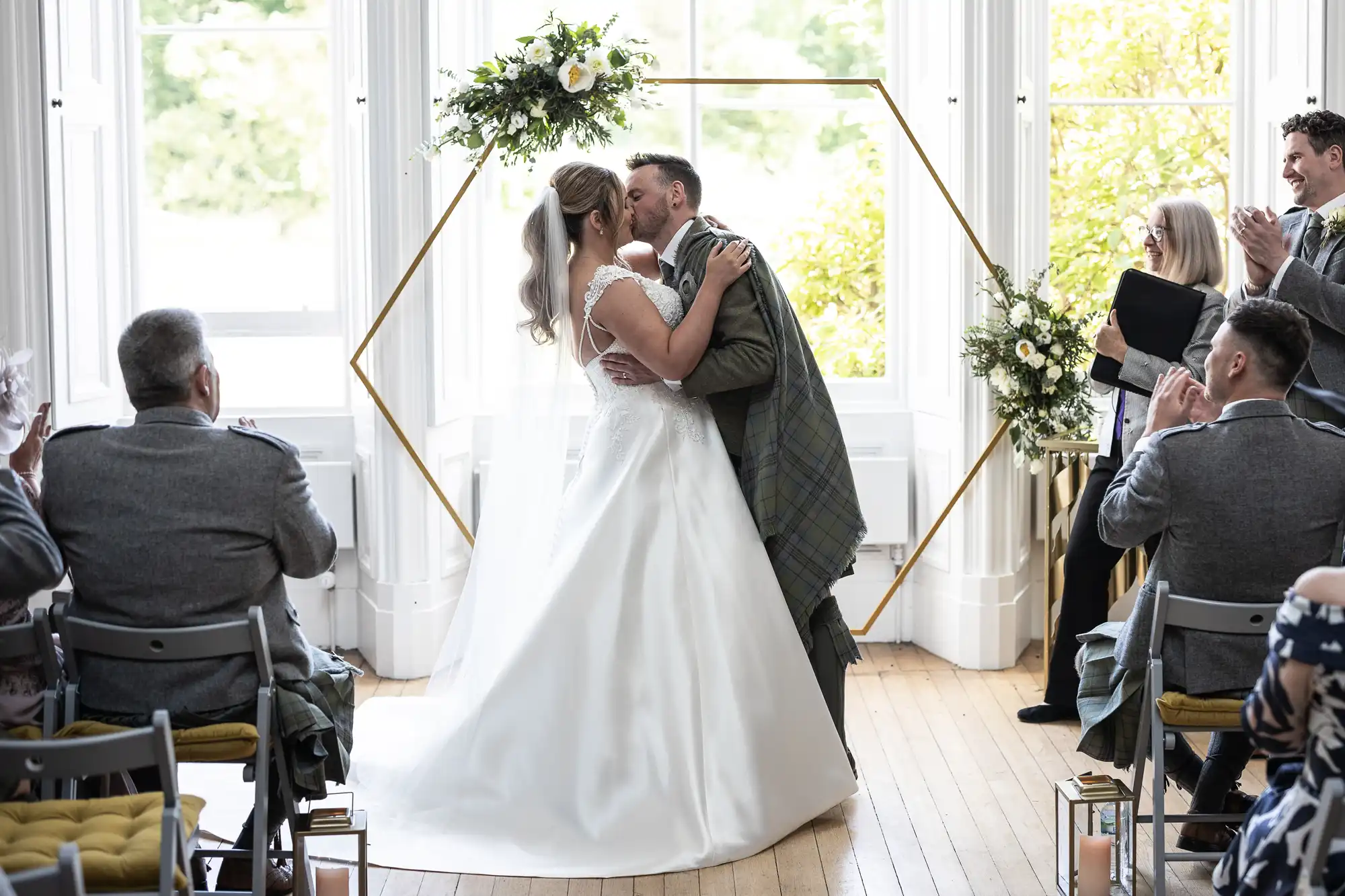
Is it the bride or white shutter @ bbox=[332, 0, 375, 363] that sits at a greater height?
white shutter @ bbox=[332, 0, 375, 363]

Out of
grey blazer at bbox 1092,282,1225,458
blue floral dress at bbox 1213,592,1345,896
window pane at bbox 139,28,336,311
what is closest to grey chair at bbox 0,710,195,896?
blue floral dress at bbox 1213,592,1345,896

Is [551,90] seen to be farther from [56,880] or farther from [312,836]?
[56,880]

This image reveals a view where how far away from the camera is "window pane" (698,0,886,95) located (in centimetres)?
556

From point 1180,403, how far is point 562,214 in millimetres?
1627

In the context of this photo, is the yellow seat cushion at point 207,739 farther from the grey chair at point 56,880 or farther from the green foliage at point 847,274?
the green foliage at point 847,274

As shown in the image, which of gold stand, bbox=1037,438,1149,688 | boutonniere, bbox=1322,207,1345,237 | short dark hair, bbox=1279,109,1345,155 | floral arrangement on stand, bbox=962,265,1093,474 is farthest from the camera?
gold stand, bbox=1037,438,1149,688

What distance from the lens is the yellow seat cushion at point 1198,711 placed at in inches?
111

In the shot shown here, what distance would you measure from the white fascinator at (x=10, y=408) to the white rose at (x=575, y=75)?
5.59ft

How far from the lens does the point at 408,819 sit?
11.5ft

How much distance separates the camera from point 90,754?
6.86 ft

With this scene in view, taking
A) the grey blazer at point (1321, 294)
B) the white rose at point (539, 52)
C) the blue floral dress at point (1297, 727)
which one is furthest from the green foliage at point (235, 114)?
the blue floral dress at point (1297, 727)

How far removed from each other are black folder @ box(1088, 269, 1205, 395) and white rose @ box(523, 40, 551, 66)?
179cm

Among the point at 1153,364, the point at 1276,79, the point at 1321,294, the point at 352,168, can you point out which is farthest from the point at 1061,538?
the point at 352,168

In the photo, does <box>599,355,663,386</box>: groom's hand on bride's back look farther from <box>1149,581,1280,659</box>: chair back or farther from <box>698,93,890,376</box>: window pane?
<box>698,93,890,376</box>: window pane
